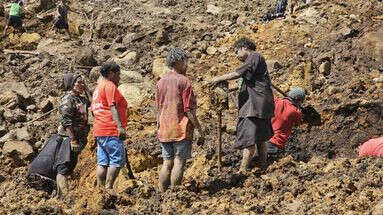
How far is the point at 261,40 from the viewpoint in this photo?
41.4 feet

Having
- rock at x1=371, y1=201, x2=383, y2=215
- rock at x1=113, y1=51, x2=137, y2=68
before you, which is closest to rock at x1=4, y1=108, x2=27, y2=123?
rock at x1=113, y1=51, x2=137, y2=68

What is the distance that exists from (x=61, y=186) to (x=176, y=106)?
5.46ft

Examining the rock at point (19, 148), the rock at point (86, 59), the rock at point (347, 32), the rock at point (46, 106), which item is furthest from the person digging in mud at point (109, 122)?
the rock at point (86, 59)

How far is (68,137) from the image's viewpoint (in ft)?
23.2

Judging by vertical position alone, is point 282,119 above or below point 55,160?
above

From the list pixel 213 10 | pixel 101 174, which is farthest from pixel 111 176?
pixel 213 10

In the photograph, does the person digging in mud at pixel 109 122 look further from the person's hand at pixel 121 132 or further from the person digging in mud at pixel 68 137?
the person digging in mud at pixel 68 137

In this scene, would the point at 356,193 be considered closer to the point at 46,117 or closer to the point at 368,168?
the point at 368,168

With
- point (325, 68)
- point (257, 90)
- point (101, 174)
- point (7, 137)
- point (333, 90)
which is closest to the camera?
point (101, 174)

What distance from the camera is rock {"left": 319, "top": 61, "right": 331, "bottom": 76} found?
10.6m

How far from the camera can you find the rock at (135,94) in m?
10.4

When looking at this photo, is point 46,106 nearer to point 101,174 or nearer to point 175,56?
point 101,174

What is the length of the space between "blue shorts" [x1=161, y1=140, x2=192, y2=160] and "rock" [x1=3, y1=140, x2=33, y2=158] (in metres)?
3.76

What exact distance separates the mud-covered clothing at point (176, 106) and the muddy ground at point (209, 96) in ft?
1.64
